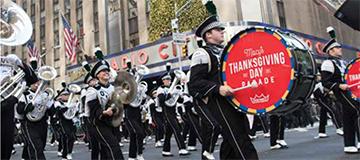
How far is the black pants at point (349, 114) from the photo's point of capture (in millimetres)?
7145

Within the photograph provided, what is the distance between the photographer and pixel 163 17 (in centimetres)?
2803

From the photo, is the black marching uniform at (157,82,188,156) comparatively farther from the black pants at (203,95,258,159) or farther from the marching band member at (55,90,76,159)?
the black pants at (203,95,258,159)

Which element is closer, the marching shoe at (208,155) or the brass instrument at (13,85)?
the brass instrument at (13,85)

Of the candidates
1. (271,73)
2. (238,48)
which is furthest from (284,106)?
(238,48)

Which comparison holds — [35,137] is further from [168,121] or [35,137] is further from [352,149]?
[352,149]

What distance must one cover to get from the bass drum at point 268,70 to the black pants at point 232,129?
16cm

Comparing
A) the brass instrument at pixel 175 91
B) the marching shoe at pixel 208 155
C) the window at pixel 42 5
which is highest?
Result: the window at pixel 42 5

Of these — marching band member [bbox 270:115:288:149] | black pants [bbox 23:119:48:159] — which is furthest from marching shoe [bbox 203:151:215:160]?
black pants [bbox 23:119:48:159]

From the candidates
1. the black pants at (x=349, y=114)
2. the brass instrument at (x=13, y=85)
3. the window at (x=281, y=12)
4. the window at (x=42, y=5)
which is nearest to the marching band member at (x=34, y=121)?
the brass instrument at (x=13, y=85)

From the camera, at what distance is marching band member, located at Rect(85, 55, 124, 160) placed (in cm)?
610

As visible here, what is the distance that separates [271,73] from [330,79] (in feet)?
12.7

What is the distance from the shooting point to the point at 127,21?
34.5 metres

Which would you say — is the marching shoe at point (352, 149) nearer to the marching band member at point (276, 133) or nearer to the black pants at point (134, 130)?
the marching band member at point (276, 133)

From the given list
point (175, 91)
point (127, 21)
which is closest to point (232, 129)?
point (175, 91)
